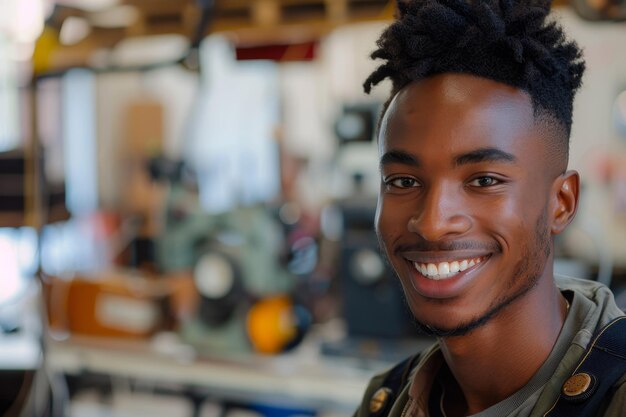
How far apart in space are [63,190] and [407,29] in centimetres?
210

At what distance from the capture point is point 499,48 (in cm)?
93

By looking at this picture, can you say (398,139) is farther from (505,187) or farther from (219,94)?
(219,94)

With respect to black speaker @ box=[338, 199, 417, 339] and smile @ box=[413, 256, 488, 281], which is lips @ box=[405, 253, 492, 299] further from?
Answer: black speaker @ box=[338, 199, 417, 339]

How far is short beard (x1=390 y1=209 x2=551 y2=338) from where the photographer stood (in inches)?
36.4

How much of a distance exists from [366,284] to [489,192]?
1.38 meters

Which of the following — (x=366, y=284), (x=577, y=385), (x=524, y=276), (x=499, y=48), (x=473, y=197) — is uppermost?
(x=499, y=48)

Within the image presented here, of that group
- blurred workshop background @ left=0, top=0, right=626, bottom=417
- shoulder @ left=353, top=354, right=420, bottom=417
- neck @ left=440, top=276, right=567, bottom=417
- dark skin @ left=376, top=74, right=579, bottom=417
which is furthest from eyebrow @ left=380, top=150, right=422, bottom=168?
blurred workshop background @ left=0, top=0, right=626, bottom=417

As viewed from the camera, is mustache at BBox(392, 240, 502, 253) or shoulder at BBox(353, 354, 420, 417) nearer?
mustache at BBox(392, 240, 502, 253)

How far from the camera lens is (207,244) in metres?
2.43

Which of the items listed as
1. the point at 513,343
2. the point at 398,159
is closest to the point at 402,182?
the point at 398,159

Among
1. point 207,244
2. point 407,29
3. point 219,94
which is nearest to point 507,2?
point 407,29

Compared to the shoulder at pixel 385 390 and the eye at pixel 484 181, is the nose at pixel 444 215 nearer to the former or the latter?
the eye at pixel 484 181

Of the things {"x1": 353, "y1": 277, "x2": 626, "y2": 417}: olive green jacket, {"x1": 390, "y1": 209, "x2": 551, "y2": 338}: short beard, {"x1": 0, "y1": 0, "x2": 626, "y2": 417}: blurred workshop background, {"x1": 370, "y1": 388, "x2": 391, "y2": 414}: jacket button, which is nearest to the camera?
{"x1": 353, "y1": 277, "x2": 626, "y2": 417}: olive green jacket

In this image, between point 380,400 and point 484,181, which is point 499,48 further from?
point 380,400
